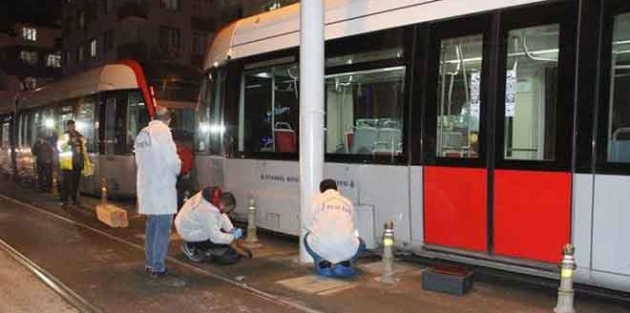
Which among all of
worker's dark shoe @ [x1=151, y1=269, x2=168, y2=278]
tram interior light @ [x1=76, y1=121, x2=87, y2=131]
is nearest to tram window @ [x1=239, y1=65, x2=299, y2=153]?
worker's dark shoe @ [x1=151, y1=269, x2=168, y2=278]

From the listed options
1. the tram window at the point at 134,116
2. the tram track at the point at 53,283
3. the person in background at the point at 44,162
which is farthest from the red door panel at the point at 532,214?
the person in background at the point at 44,162

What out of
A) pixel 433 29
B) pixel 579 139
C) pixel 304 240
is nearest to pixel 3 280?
pixel 304 240

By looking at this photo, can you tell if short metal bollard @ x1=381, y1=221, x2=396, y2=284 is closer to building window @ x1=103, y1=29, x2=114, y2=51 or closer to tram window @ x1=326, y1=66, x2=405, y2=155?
tram window @ x1=326, y1=66, x2=405, y2=155

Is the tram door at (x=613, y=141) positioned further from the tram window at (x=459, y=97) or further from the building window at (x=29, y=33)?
the building window at (x=29, y=33)

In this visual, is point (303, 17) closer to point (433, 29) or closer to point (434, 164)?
point (433, 29)

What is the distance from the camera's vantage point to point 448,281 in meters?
6.41

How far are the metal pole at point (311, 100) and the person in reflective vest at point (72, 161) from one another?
8.12 metres

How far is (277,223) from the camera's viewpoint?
29.6ft

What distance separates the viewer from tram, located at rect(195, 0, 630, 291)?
18.8 ft

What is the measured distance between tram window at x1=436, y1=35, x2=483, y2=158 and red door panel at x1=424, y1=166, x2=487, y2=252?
0.23 metres

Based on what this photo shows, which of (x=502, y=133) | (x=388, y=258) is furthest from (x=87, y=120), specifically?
(x=502, y=133)

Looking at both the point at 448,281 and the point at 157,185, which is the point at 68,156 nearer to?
the point at 157,185

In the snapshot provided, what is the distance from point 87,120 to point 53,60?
201ft

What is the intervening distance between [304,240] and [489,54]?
9.89 feet
